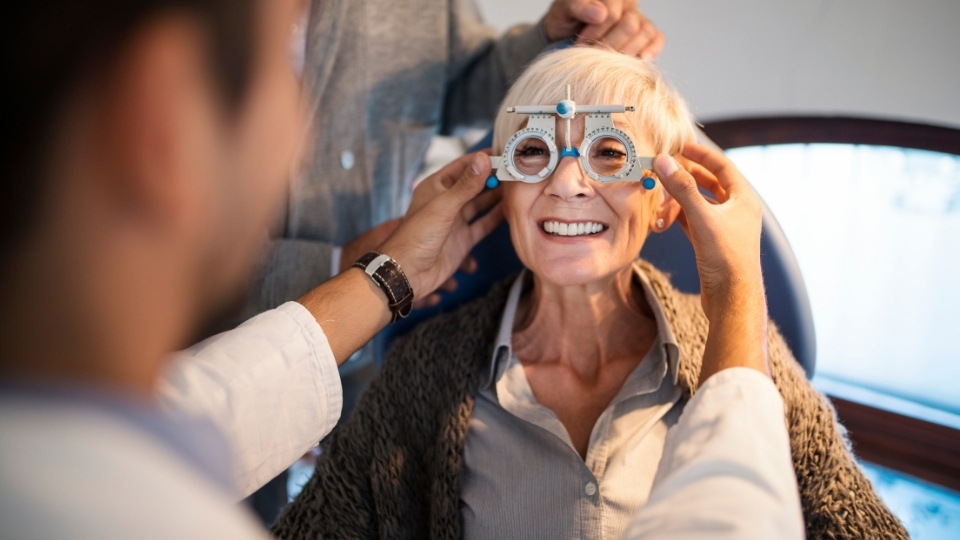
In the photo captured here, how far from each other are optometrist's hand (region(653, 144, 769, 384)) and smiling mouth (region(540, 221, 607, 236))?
0.65ft

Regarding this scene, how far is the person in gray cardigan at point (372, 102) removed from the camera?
183 centimetres

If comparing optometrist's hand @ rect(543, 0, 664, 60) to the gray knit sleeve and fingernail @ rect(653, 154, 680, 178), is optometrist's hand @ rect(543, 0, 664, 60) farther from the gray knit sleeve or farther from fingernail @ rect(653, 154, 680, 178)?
fingernail @ rect(653, 154, 680, 178)

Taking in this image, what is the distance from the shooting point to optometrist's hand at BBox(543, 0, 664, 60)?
1635 millimetres

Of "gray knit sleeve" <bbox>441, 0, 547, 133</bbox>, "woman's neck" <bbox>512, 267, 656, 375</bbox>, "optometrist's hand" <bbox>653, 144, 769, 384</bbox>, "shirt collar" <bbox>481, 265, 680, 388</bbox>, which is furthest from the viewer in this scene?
"gray knit sleeve" <bbox>441, 0, 547, 133</bbox>

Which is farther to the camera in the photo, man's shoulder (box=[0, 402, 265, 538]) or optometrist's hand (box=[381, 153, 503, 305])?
optometrist's hand (box=[381, 153, 503, 305])

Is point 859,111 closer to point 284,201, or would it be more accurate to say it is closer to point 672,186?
point 672,186

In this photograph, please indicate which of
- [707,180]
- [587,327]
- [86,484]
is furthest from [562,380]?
[86,484]

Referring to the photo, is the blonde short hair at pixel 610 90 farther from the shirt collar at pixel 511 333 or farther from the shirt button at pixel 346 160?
the shirt button at pixel 346 160

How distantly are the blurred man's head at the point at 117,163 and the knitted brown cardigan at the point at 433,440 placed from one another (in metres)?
0.96

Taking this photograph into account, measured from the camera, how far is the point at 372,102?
6.62ft

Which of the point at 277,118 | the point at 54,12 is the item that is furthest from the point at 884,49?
the point at 54,12

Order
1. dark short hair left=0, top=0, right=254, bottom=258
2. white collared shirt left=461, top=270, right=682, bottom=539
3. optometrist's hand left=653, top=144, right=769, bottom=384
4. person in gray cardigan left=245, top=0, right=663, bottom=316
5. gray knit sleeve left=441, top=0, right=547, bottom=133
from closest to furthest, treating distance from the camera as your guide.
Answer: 1. dark short hair left=0, top=0, right=254, bottom=258
2. optometrist's hand left=653, top=144, right=769, bottom=384
3. white collared shirt left=461, top=270, right=682, bottom=539
4. person in gray cardigan left=245, top=0, right=663, bottom=316
5. gray knit sleeve left=441, top=0, right=547, bottom=133

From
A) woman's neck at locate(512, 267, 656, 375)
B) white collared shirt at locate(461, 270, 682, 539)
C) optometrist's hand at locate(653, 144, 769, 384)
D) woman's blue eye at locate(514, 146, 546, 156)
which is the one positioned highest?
woman's blue eye at locate(514, 146, 546, 156)

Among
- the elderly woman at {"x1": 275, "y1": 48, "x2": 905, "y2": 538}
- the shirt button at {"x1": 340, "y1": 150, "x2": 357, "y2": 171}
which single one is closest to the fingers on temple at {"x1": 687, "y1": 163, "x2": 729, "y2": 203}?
the elderly woman at {"x1": 275, "y1": 48, "x2": 905, "y2": 538}
